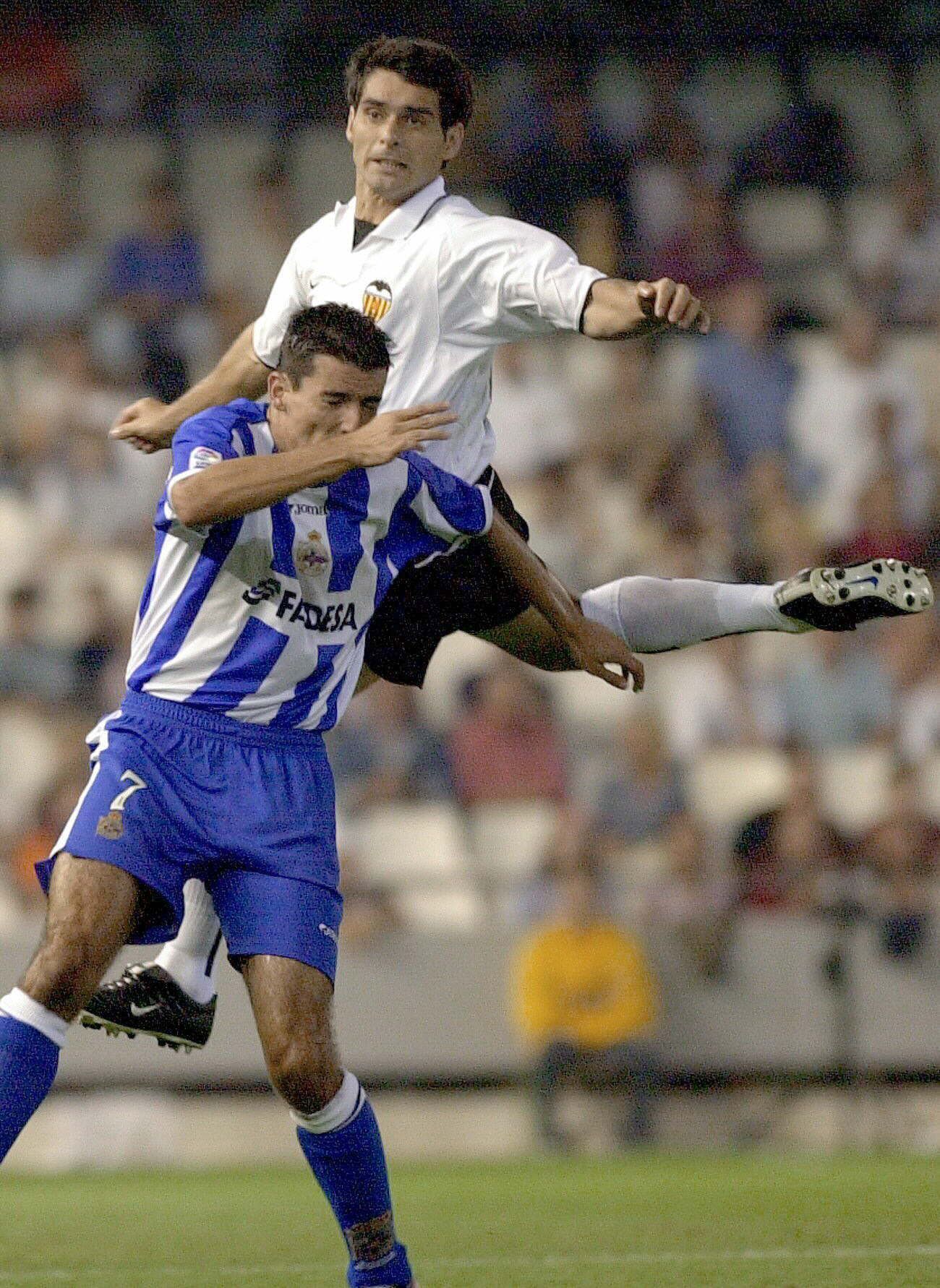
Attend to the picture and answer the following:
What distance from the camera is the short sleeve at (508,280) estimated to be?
494cm

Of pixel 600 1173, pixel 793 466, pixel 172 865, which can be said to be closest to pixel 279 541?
pixel 172 865

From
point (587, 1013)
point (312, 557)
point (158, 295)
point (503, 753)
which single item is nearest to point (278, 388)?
point (312, 557)

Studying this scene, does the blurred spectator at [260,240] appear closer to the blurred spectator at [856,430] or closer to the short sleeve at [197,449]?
the blurred spectator at [856,430]

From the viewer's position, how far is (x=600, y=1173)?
27.1 feet

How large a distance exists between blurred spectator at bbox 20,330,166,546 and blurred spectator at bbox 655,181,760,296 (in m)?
3.19

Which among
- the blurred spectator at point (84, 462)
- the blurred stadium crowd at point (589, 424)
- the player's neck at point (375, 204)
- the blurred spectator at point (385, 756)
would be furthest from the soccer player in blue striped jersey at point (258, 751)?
the blurred spectator at point (84, 462)

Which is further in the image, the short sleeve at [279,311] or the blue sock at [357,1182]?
the short sleeve at [279,311]

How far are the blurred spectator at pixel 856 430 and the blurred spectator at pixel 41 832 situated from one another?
4156 mm

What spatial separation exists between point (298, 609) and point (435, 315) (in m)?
0.97

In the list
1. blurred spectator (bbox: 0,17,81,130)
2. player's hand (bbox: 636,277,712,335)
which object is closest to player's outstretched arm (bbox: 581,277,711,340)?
player's hand (bbox: 636,277,712,335)

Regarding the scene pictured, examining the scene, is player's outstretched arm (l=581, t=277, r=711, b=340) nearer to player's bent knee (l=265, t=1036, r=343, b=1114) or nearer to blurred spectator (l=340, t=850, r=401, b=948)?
player's bent knee (l=265, t=1036, r=343, b=1114)

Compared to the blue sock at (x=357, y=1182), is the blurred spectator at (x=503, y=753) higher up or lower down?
higher up

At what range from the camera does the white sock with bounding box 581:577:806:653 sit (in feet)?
18.5

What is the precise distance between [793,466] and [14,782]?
4.49m
